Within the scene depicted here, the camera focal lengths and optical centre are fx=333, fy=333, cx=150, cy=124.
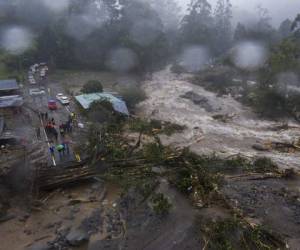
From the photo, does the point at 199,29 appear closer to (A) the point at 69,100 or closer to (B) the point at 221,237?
(A) the point at 69,100

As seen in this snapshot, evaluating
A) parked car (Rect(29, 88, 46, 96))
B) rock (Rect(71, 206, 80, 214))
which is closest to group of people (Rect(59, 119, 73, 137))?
rock (Rect(71, 206, 80, 214))

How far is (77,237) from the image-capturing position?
1044cm

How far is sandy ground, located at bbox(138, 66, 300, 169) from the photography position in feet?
60.7

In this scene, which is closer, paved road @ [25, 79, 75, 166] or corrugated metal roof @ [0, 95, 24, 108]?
paved road @ [25, 79, 75, 166]

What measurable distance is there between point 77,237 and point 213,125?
14484 millimetres

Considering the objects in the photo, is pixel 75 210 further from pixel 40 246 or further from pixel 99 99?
pixel 99 99

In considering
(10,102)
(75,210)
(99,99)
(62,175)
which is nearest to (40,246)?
(75,210)

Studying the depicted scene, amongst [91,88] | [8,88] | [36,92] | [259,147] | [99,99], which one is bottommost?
[36,92]

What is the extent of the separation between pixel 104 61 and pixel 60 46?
17.7 ft

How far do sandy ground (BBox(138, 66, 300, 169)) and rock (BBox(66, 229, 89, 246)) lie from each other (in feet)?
29.3

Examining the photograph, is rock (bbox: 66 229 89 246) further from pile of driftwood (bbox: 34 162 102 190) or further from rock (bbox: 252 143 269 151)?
rock (bbox: 252 143 269 151)

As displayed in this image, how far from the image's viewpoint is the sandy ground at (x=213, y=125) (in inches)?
729

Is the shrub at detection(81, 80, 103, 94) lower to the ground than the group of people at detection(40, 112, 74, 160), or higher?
lower

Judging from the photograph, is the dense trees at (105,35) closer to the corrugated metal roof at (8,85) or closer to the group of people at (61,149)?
the corrugated metal roof at (8,85)
